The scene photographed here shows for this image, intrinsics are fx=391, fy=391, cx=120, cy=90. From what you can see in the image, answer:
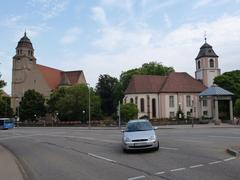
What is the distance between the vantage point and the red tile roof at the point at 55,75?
371 ft

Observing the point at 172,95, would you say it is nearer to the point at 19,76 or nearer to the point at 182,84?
the point at 182,84

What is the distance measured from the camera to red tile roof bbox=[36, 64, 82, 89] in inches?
4452

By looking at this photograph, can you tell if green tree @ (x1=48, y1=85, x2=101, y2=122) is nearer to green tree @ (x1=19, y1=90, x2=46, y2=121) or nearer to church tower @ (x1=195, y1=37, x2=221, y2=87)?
green tree @ (x1=19, y1=90, x2=46, y2=121)

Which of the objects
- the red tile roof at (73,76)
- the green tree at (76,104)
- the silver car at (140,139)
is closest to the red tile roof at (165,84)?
the green tree at (76,104)

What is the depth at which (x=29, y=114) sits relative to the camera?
96500mm

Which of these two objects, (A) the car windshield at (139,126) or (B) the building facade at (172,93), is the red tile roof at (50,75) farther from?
(A) the car windshield at (139,126)

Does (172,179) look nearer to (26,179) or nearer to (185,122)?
(26,179)

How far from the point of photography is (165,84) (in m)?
88.2

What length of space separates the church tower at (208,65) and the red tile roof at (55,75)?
39775 millimetres

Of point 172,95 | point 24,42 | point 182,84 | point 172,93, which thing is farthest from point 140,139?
point 24,42

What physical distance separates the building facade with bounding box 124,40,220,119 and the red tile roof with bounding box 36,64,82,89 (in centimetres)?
3240

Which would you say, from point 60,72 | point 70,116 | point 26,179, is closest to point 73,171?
point 26,179

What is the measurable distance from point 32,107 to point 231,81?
1873 inches

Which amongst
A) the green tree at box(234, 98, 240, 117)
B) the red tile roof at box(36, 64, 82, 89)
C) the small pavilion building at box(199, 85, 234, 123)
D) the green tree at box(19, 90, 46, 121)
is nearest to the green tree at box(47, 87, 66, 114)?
the green tree at box(19, 90, 46, 121)
